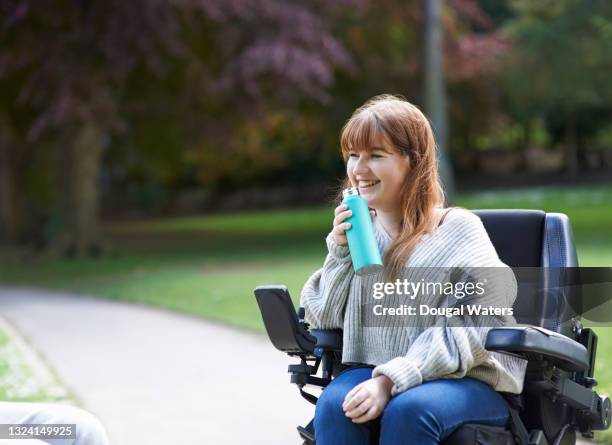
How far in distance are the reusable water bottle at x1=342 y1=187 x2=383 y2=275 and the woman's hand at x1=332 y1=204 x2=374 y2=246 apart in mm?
13

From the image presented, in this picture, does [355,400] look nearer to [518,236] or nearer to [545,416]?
[545,416]

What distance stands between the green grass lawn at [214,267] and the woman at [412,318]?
3.24 metres

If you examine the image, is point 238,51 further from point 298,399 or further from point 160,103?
point 298,399

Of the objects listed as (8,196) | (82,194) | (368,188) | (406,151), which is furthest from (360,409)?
(8,196)

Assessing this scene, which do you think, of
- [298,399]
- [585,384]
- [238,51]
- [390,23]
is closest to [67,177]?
[238,51]

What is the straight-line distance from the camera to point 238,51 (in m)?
17.5

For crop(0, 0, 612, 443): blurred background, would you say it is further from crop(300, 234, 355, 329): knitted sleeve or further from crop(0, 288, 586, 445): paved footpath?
crop(300, 234, 355, 329): knitted sleeve

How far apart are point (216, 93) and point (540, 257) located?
13838 millimetres

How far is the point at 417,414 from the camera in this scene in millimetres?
2742

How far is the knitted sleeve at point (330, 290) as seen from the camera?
317cm

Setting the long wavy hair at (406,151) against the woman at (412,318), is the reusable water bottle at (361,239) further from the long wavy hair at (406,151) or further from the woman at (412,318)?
the long wavy hair at (406,151)

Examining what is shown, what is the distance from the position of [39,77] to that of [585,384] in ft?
45.9

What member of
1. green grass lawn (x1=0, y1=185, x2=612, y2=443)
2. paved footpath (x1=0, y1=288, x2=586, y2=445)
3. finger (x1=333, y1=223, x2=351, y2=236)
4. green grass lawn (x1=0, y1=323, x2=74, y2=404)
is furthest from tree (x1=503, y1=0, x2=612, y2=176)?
finger (x1=333, y1=223, x2=351, y2=236)

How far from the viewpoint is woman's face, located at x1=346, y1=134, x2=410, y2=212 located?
3043 mm
